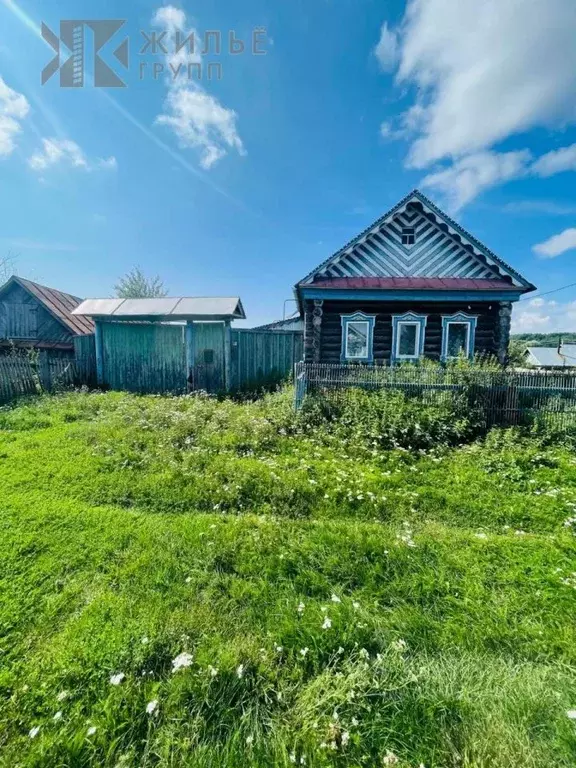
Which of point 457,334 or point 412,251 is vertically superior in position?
point 412,251

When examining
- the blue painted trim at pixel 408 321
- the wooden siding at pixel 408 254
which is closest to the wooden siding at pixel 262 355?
the wooden siding at pixel 408 254

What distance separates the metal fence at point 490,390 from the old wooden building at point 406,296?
437cm

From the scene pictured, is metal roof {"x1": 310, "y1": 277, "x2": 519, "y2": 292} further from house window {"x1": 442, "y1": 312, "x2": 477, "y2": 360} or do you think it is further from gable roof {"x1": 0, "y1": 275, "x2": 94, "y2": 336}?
gable roof {"x1": 0, "y1": 275, "x2": 94, "y2": 336}

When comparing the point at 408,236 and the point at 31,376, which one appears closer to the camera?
the point at 31,376

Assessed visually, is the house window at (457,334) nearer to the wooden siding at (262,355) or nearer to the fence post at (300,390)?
the wooden siding at (262,355)

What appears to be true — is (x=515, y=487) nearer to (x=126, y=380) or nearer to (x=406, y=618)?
(x=406, y=618)

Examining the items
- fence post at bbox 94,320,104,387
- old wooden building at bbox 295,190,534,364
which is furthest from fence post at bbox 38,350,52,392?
old wooden building at bbox 295,190,534,364

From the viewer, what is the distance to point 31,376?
10.2 metres

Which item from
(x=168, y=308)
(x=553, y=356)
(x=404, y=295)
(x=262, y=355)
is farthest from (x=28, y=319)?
(x=553, y=356)

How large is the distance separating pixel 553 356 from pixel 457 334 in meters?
32.1

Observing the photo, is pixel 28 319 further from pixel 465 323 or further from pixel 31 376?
pixel 465 323

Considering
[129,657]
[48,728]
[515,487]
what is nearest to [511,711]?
[129,657]

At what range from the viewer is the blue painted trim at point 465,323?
11.4 meters

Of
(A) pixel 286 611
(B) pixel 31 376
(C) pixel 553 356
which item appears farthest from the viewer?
(C) pixel 553 356
